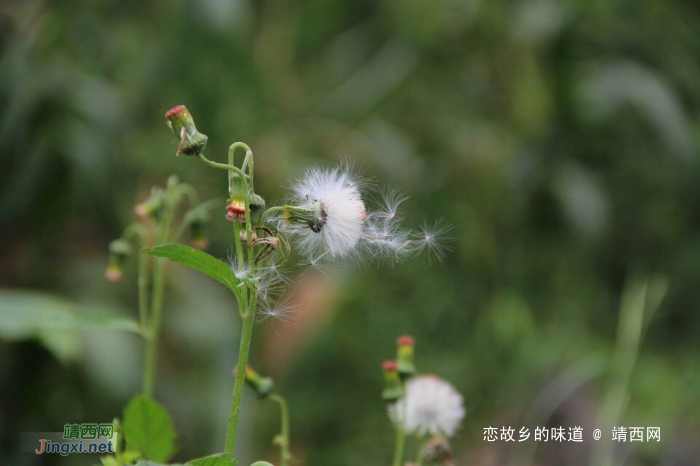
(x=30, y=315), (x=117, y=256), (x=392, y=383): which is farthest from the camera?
(x=30, y=315)

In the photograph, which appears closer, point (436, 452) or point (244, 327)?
point (244, 327)

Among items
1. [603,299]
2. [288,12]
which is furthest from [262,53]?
[603,299]

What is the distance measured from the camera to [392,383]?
39 cm

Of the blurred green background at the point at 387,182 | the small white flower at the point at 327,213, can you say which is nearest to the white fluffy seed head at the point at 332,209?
the small white flower at the point at 327,213

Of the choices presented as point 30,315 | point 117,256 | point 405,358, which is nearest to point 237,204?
point 405,358

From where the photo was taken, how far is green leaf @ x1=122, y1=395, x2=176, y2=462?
34 cm

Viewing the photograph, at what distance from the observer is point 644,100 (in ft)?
5.32

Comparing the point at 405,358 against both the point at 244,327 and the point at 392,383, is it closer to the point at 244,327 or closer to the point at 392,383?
the point at 392,383

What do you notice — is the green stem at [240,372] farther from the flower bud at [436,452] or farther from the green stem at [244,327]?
the flower bud at [436,452]

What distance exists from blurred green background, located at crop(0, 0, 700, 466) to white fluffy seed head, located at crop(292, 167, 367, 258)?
0.56 m

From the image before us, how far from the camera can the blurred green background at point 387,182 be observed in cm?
119

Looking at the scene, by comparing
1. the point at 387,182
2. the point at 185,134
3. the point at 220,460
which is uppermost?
the point at 387,182

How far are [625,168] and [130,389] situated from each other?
130cm

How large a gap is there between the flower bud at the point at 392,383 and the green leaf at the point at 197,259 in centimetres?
12
